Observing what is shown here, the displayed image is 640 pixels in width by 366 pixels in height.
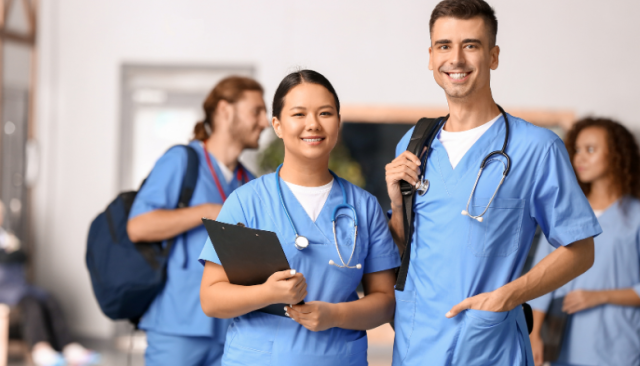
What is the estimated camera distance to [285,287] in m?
1.24

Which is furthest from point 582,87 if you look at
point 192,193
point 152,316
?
A: point 152,316

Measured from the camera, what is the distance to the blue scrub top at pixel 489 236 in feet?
4.34

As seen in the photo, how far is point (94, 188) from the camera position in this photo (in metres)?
4.52

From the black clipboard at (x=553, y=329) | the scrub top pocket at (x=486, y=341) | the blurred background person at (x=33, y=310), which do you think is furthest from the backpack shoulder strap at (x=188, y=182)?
the blurred background person at (x=33, y=310)

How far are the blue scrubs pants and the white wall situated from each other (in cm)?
181

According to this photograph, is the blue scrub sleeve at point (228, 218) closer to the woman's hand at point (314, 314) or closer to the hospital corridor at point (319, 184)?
the hospital corridor at point (319, 184)

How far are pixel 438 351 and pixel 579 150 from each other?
5.32 feet

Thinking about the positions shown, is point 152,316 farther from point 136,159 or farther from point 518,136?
point 136,159

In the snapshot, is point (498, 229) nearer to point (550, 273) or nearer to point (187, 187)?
point (550, 273)

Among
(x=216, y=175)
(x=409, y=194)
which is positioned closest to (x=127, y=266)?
(x=216, y=175)

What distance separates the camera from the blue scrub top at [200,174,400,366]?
4.48 feet

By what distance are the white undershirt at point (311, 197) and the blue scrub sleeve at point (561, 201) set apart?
0.52 meters

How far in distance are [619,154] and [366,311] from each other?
1.71m

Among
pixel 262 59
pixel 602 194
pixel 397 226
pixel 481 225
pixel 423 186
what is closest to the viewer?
pixel 481 225
